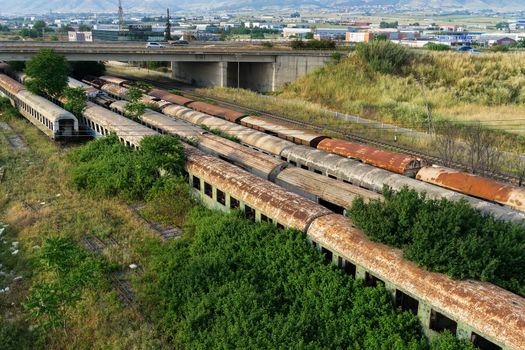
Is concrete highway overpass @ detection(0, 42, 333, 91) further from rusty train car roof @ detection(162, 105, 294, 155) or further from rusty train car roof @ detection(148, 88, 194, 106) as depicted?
rusty train car roof @ detection(162, 105, 294, 155)

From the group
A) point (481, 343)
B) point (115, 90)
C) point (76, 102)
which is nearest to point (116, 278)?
point (481, 343)

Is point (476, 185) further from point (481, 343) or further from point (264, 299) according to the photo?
point (264, 299)

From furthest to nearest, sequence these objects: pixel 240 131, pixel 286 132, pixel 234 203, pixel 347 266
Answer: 1. pixel 286 132
2. pixel 240 131
3. pixel 234 203
4. pixel 347 266

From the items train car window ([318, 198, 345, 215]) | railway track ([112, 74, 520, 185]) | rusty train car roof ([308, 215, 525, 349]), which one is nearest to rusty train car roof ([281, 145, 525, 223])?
train car window ([318, 198, 345, 215])

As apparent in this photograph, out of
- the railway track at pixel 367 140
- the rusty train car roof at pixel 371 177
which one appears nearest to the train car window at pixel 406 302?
the rusty train car roof at pixel 371 177

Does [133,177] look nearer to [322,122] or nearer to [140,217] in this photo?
[140,217]

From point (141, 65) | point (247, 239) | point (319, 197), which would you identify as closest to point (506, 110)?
point (319, 197)
